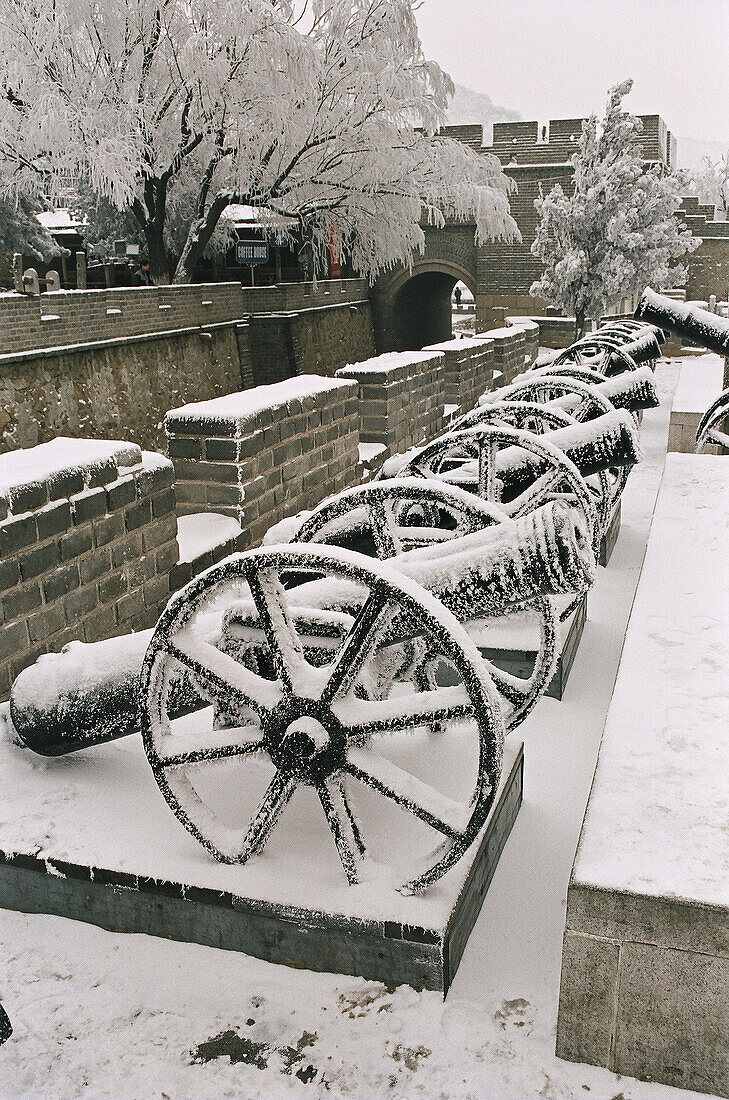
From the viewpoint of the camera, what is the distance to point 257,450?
20.1 ft

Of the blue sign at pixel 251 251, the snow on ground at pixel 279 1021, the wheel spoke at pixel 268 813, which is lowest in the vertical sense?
the snow on ground at pixel 279 1021

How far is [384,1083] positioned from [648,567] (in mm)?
2466

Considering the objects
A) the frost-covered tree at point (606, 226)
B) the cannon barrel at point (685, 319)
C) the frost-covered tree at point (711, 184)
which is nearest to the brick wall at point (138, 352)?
the frost-covered tree at point (606, 226)

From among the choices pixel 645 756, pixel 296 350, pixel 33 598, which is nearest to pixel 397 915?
pixel 645 756

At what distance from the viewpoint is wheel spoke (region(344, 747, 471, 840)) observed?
7.68ft

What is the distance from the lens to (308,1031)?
2.33 meters

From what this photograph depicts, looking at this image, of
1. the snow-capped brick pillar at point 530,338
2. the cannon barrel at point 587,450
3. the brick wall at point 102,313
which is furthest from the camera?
the snow-capped brick pillar at point 530,338

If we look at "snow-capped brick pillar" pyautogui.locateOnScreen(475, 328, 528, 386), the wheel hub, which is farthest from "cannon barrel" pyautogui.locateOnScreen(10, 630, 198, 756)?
"snow-capped brick pillar" pyautogui.locateOnScreen(475, 328, 528, 386)

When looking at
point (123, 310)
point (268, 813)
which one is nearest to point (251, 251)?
point (123, 310)

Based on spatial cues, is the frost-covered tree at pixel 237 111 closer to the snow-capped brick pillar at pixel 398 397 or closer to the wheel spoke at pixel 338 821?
the snow-capped brick pillar at pixel 398 397

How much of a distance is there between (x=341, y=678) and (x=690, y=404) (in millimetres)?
8348

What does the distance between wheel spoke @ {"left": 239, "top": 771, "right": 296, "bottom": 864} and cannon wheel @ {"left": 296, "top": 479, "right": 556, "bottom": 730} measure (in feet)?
2.53

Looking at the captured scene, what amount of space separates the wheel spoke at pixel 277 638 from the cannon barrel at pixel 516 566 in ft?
1.07

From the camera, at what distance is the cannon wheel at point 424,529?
3.03 metres
